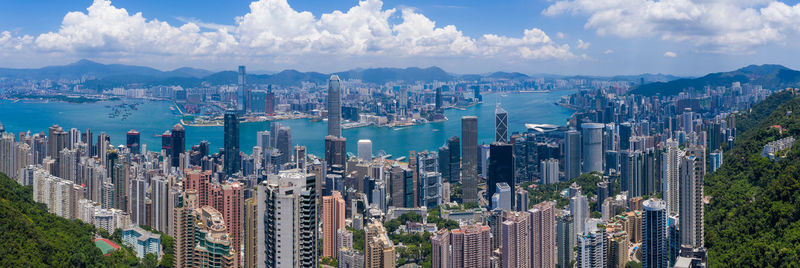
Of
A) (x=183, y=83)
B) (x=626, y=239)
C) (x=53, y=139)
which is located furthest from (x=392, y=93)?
(x=626, y=239)

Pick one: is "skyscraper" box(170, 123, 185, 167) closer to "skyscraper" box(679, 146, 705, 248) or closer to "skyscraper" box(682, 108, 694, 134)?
"skyscraper" box(679, 146, 705, 248)

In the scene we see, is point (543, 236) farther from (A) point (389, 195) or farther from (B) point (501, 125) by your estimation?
(B) point (501, 125)

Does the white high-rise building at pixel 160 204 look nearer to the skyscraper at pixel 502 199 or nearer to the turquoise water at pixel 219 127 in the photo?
the skyscraper at pixel 502 199

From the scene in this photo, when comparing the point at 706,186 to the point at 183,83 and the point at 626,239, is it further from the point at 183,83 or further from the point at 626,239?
the point at 183,83

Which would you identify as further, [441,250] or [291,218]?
[441,250]

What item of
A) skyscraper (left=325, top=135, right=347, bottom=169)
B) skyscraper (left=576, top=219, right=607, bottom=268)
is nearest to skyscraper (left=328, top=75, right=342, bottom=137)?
skyscraper (left=325, top=135, right=347, bottom=169)

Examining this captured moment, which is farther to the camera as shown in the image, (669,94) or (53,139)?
(669,94)

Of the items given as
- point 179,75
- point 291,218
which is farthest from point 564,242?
point 179,75

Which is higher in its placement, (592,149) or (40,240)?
A: (592,149)

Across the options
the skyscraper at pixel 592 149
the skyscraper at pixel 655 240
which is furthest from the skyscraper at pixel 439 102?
the skyscraper at pixel 655 240
